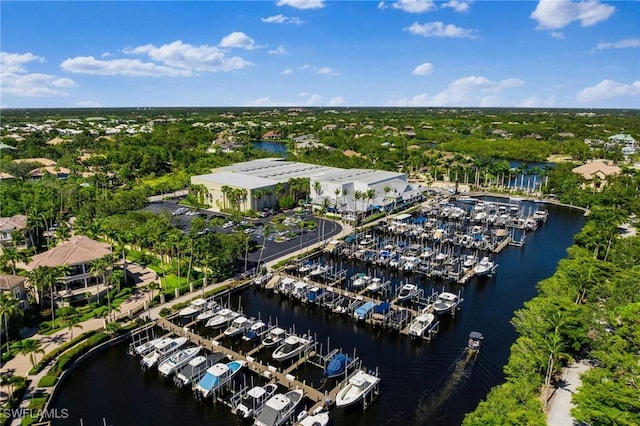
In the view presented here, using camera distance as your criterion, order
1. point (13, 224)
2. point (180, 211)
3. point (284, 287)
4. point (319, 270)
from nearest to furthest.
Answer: point (284, 287) < point (319, 270) < point (13, 224) < point (180, 211)

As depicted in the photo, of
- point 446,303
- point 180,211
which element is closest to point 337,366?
point 446,303

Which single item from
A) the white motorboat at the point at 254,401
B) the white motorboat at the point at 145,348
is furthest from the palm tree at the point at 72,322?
the white motorboat at the point at 254,401

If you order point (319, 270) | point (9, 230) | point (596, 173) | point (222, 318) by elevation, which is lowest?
point (222, 318)

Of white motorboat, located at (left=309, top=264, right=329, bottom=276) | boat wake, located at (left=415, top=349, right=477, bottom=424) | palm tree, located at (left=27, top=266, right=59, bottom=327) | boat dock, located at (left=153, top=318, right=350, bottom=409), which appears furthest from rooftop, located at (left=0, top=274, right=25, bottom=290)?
boat wake, located at (left=415, top=349, right=477, bottom=424)

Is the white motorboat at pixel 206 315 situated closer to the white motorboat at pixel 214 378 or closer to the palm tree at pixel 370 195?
the white motorboat at pixel 214 378

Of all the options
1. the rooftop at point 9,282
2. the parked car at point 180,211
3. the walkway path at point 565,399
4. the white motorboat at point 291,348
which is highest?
the rooftop at point 9,282

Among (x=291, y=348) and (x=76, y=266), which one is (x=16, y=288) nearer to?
(x=76, y=266)
